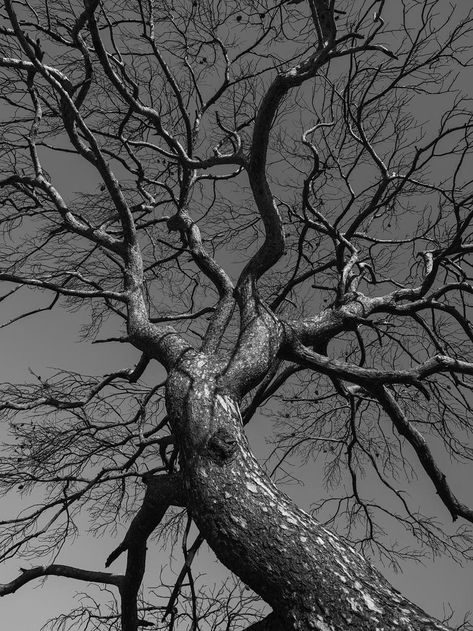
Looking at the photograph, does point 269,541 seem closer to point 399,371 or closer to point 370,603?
point 370,603

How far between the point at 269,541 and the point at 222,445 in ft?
1.94

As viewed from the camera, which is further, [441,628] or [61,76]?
[61,76]

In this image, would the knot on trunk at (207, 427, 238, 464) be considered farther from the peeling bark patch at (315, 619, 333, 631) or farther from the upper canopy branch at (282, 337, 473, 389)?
the upper canopy branch at (282, 337, 473, 389)

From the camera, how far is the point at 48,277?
4824 millimetres

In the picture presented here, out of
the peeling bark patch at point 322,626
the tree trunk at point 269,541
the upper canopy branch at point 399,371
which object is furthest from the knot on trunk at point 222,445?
the upper canopy branch at point 399,371

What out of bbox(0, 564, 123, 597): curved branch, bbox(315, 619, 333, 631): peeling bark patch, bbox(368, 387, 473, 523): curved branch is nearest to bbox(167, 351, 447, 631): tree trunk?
bbox(315, 619, 333, 631): peeling bark patch

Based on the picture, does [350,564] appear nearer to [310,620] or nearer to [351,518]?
[310,620]

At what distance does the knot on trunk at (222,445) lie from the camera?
9.49 feet

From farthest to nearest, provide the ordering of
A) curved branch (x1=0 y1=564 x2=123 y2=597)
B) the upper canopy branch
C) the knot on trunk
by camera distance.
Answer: curved branch (x1=0 y1=564 x2=123 y2=597) → the upper canopy branch → the knot on trunk

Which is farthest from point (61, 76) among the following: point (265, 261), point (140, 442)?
point (140, 442)

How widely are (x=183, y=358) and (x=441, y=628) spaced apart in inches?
80.6

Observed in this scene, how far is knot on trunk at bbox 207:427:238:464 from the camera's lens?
114 inches

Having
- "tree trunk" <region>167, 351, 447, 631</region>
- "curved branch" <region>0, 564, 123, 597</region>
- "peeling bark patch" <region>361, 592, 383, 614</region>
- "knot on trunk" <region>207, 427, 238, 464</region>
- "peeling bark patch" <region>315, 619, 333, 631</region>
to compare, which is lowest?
"peeling bark patch" <region>361, 592, 383, 614</region>

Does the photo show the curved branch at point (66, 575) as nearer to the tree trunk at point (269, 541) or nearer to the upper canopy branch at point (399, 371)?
the tree trunk at point (269, 541)
